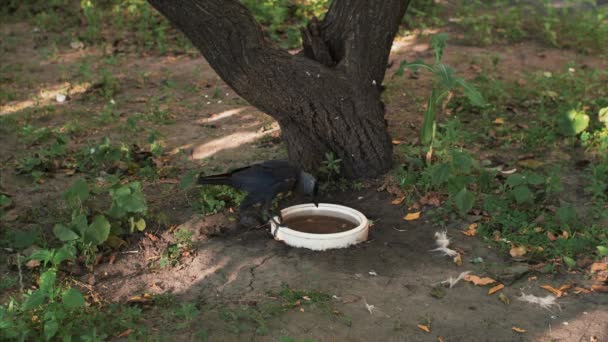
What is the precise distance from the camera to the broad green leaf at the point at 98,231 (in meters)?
3.68

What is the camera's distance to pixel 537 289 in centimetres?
345

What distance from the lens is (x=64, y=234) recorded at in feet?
11.9

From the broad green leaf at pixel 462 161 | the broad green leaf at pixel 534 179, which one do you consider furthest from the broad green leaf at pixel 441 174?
the broad green leaf at pixel 534 179

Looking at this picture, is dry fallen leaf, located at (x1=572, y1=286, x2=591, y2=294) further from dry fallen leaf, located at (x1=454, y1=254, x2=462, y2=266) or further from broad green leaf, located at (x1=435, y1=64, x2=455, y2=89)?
broad green leaf, located at (x1=435, y1=64, x2=455, y2=89)

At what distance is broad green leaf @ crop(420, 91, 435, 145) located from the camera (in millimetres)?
4367

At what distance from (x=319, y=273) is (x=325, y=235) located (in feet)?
0.89

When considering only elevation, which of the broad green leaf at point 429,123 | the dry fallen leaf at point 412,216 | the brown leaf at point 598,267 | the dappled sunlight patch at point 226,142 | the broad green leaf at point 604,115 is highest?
the broad green leaf at point 429,123

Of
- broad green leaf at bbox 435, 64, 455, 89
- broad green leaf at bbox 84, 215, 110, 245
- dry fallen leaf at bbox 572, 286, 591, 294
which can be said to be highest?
broad green leaf at bbox 435, 64, 455, 89

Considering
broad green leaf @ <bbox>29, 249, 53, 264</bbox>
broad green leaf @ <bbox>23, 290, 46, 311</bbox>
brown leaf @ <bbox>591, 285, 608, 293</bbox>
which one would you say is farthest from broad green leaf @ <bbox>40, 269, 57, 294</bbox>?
brown leaf @ <bbox>591, 285, 608, 293</bbox>

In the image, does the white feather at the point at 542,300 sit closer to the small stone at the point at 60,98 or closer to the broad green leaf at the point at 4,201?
the broad green leaf at the point at 4,201

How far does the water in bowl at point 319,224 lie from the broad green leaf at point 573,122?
186 cm

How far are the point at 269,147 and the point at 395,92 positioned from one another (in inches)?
58.7

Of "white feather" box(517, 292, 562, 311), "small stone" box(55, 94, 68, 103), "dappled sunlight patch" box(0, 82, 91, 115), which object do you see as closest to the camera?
"white feather" box(517, 292, 562, 311)

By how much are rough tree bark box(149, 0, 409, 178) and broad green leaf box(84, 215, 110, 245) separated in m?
1.14
